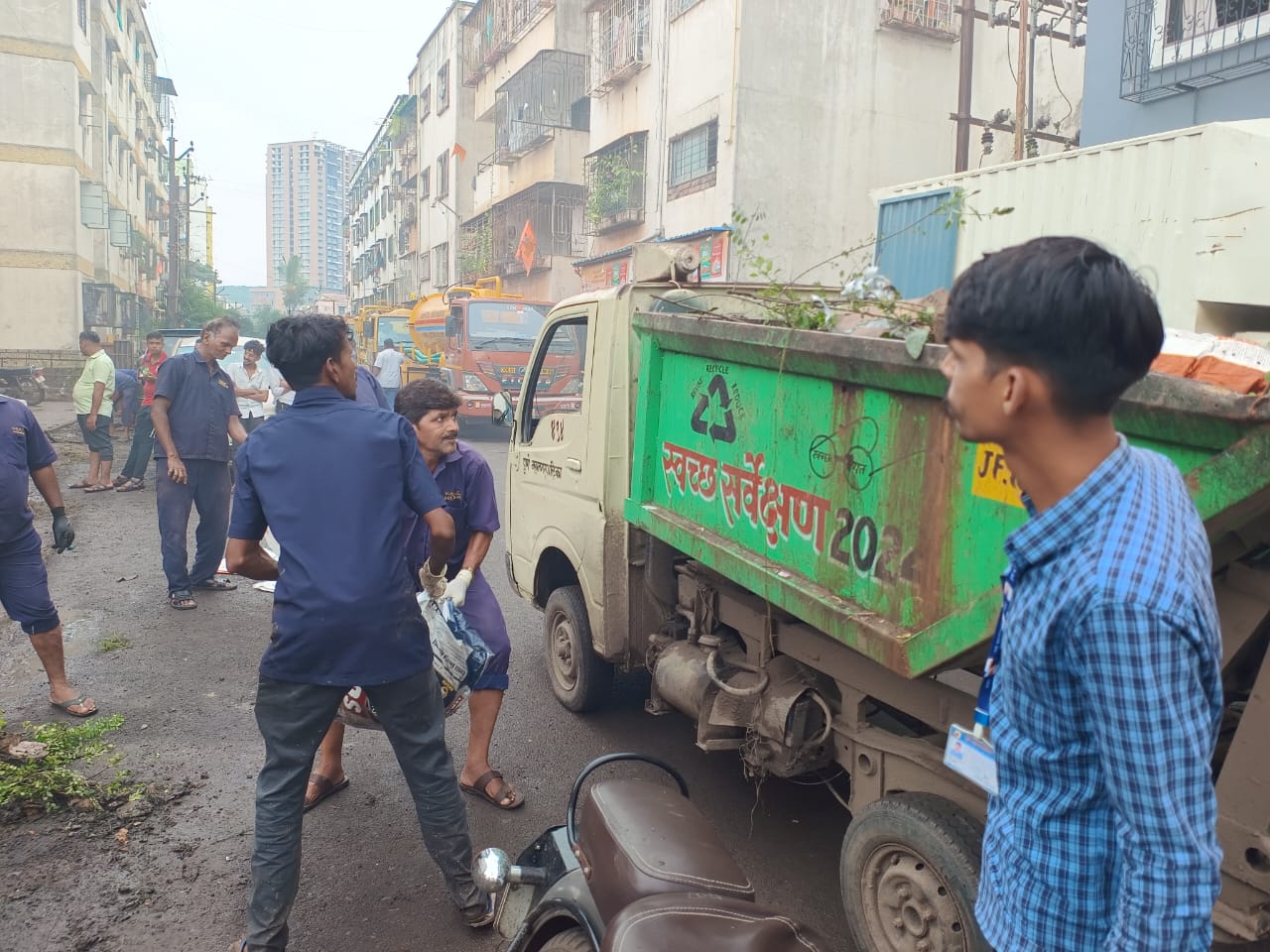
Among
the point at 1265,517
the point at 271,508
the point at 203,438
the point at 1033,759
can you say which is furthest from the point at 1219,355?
the point at 203,438

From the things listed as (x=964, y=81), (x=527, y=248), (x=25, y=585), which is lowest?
(x=25, y=585)

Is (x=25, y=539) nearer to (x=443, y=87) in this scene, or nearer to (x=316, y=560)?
(x=316, y=560)

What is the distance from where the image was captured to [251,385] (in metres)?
10.5

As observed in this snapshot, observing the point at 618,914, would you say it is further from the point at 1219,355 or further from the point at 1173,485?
the point at 1219,355

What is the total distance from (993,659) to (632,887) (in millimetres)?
932

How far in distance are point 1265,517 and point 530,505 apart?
140 inches

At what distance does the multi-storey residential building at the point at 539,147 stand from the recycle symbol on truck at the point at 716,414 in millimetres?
22179

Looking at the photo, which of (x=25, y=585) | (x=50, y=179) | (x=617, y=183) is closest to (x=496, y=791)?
(x=25, y=585)

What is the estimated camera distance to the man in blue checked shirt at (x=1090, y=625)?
1018 millimetres

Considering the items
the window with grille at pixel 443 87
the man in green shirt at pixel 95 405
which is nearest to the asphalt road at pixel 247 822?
the man in green shirt at pixel 95 405

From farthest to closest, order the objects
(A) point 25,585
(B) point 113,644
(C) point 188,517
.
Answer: (C) point 188,517
(B) point 113,644
(A) point 25,585

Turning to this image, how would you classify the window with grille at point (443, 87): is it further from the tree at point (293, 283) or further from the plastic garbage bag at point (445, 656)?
the tree at point (293, 283)

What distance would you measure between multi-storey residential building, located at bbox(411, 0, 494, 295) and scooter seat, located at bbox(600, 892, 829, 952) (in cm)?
3031

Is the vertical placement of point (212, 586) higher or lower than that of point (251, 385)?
lower
